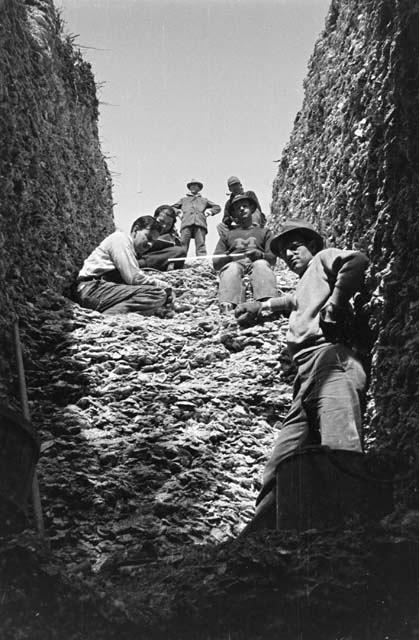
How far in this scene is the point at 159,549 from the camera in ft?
18.6

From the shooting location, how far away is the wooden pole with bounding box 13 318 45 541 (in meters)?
5.75

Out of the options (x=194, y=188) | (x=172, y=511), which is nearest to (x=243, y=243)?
(x=194, y=188)

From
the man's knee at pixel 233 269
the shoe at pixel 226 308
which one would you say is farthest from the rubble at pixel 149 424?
the man's knee at pixel 233 269

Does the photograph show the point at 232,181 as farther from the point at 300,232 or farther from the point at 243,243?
the point at 300,232

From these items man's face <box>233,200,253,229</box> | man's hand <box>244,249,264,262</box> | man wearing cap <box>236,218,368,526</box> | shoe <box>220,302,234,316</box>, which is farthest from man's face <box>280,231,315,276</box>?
man's face <box>233,200,253,229</box>

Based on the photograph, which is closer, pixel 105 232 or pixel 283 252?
pixel 283 252

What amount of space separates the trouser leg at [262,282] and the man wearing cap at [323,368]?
2.77 m

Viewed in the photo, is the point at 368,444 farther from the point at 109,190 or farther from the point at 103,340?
the point at 109,190

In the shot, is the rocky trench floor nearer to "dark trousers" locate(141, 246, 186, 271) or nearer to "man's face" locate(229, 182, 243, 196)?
"dark trousers" locate(141, 246, 186, 271)

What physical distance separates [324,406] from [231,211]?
21.3ft

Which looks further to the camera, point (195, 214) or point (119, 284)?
point (195, 214)

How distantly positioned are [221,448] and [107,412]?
895mm

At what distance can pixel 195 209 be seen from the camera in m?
15.2

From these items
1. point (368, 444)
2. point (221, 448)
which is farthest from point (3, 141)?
point (368, 444)
